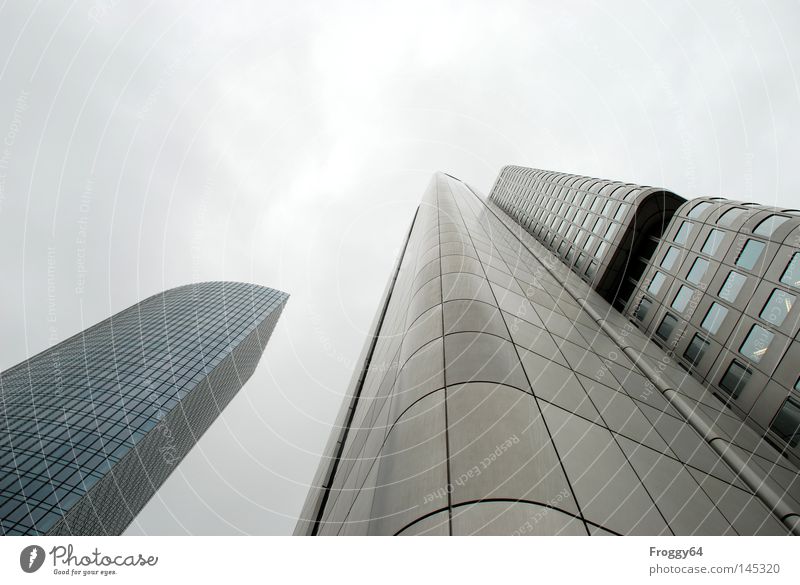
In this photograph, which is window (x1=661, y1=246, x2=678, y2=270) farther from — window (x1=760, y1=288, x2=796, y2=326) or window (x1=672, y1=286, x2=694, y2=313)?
window (x1=760, y1=288, x2=796, y2=326)

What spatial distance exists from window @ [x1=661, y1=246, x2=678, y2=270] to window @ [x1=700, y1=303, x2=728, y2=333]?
4.76 meters

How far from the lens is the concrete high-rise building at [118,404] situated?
61031 mm

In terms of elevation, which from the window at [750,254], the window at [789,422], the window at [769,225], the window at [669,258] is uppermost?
the window at [769,225]

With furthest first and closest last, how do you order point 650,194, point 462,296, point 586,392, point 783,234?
point 650,194 < point 783,234 < point 462,296 < point 586,392

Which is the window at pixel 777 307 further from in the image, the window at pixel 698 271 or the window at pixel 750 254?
the window at pixel 698 271

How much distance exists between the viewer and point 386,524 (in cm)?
565

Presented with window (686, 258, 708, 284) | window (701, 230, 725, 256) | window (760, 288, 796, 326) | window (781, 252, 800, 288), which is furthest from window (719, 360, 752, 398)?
window (701, 230, 725, 256)

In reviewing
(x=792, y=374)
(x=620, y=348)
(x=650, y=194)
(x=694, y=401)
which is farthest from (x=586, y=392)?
(x=650, y=194)

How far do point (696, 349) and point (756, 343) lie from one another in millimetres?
3224

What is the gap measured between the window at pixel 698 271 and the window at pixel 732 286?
5.35 ft

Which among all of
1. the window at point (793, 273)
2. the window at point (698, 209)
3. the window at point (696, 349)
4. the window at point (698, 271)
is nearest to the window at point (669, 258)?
the window at point (698, 271)

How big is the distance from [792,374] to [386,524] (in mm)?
17391

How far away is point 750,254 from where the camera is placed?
17578 millimetres
